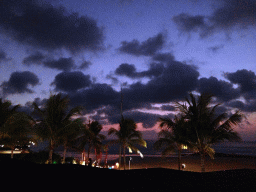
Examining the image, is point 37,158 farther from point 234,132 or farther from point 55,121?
point 234,132

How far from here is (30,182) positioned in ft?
5.66

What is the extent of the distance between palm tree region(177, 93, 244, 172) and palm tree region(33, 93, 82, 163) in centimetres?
704

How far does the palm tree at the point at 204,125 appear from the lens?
10.8 m

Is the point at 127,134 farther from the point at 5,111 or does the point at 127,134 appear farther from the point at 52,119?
the point at 5,111

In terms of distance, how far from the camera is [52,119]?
37.9 ft

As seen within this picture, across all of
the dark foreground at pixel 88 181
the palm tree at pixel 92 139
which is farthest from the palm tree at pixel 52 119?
the palm tree at pixel 92 139

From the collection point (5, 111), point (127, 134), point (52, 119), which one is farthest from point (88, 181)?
point (127, 134)

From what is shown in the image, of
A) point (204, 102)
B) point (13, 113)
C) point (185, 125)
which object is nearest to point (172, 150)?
point (185, 125)

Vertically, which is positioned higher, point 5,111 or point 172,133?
point 5,111

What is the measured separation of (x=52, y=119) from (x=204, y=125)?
9.28 m

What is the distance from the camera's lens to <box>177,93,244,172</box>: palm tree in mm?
10812

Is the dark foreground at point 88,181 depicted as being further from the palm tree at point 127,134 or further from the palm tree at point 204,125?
the palm tree at point 127,134

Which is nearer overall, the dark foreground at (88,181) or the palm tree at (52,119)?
the dark foreground at (88,181)

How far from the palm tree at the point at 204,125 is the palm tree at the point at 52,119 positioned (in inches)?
277
